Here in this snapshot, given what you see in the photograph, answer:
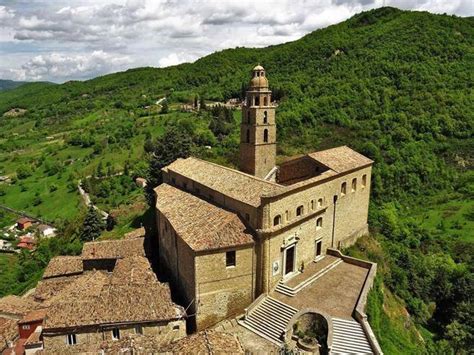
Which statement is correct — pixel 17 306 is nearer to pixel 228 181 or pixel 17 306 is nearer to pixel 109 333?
pixel 109 333

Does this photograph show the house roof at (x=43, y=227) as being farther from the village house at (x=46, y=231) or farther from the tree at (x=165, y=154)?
the tree at (x=165, y=154)

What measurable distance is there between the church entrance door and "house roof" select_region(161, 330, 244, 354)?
8417 millimetres

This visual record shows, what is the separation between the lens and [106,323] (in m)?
25.4

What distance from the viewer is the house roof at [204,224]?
88.3 ft

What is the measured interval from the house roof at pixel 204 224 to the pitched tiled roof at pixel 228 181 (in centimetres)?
151

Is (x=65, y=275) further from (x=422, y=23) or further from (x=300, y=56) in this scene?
(x=422, y=23)

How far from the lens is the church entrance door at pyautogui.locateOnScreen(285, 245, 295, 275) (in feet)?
99.7

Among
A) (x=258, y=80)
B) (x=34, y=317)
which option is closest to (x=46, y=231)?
(x=34, y=317)

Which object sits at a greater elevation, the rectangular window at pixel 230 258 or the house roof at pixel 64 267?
the rectangular window at pixel 230 258

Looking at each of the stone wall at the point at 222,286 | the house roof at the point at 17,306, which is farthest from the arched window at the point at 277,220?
the house roof at the point at 17,306

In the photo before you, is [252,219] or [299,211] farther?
[299,211]

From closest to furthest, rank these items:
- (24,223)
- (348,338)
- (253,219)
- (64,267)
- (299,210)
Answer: (348,338) < (253,219) < (299,210) < (64,267) < (24,223)

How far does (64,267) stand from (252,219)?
2122cm

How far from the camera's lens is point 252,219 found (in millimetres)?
28234
